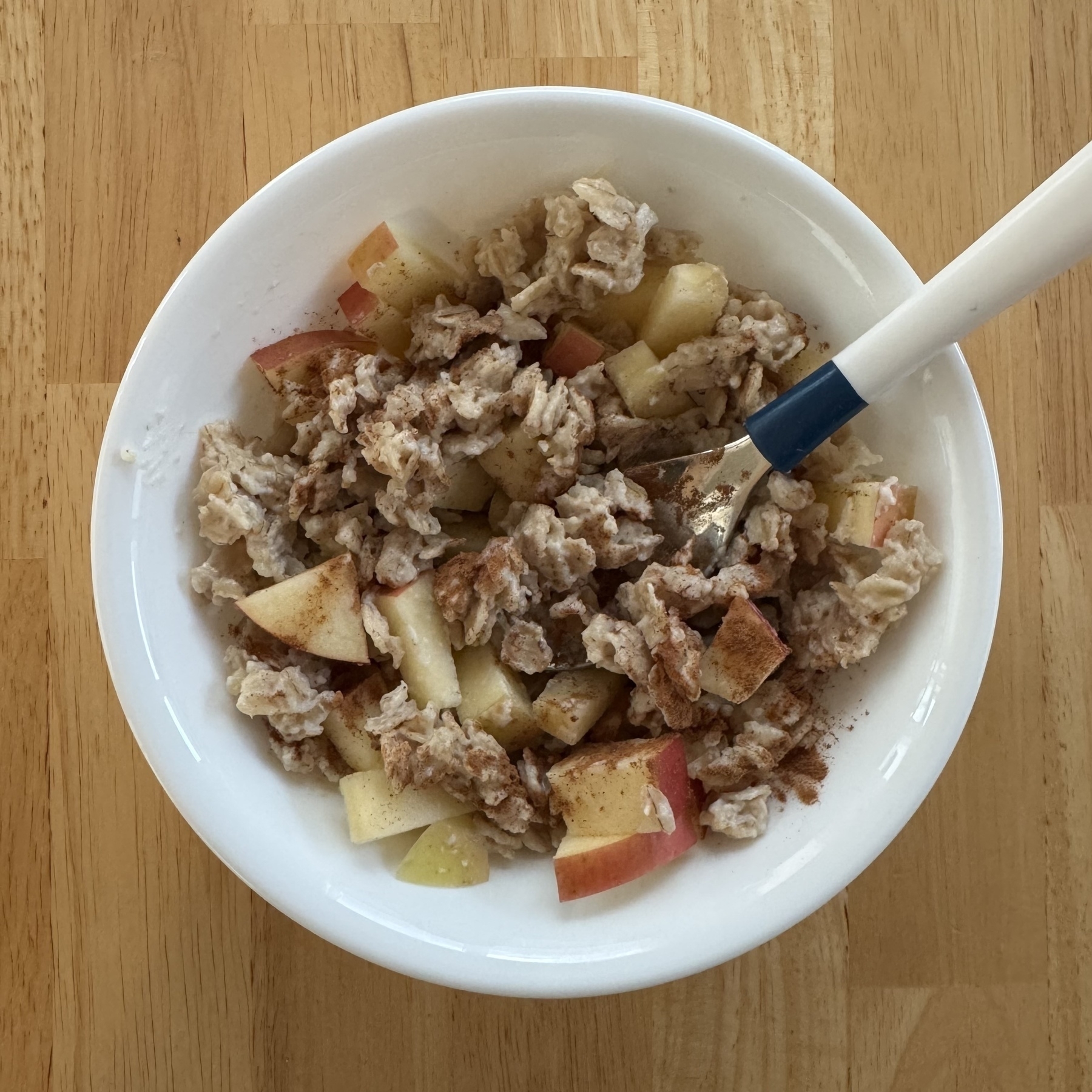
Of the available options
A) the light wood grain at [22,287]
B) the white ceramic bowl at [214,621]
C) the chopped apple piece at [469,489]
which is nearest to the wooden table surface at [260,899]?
the light wood grain at [22,287]

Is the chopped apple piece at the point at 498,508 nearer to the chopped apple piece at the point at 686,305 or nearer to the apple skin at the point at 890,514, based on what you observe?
the chopped apple piece at the point at 686,305

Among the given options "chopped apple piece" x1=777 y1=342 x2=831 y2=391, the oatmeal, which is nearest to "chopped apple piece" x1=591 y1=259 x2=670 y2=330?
the oatmeal

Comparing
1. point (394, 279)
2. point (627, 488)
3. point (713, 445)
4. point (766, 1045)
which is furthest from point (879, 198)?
point (766, 1045)

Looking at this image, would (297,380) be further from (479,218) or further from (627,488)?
(627,488)

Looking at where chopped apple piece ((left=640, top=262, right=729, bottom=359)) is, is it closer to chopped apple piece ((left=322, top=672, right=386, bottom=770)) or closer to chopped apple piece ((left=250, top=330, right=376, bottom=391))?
chopped apple piece ((left=250, top=330, right=376, bottom=391))

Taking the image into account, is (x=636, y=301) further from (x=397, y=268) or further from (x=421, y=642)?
(x=421, y=642)

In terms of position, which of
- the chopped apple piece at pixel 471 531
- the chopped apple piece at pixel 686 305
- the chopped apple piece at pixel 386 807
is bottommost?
the chopped apple piece at pixel 386 807
